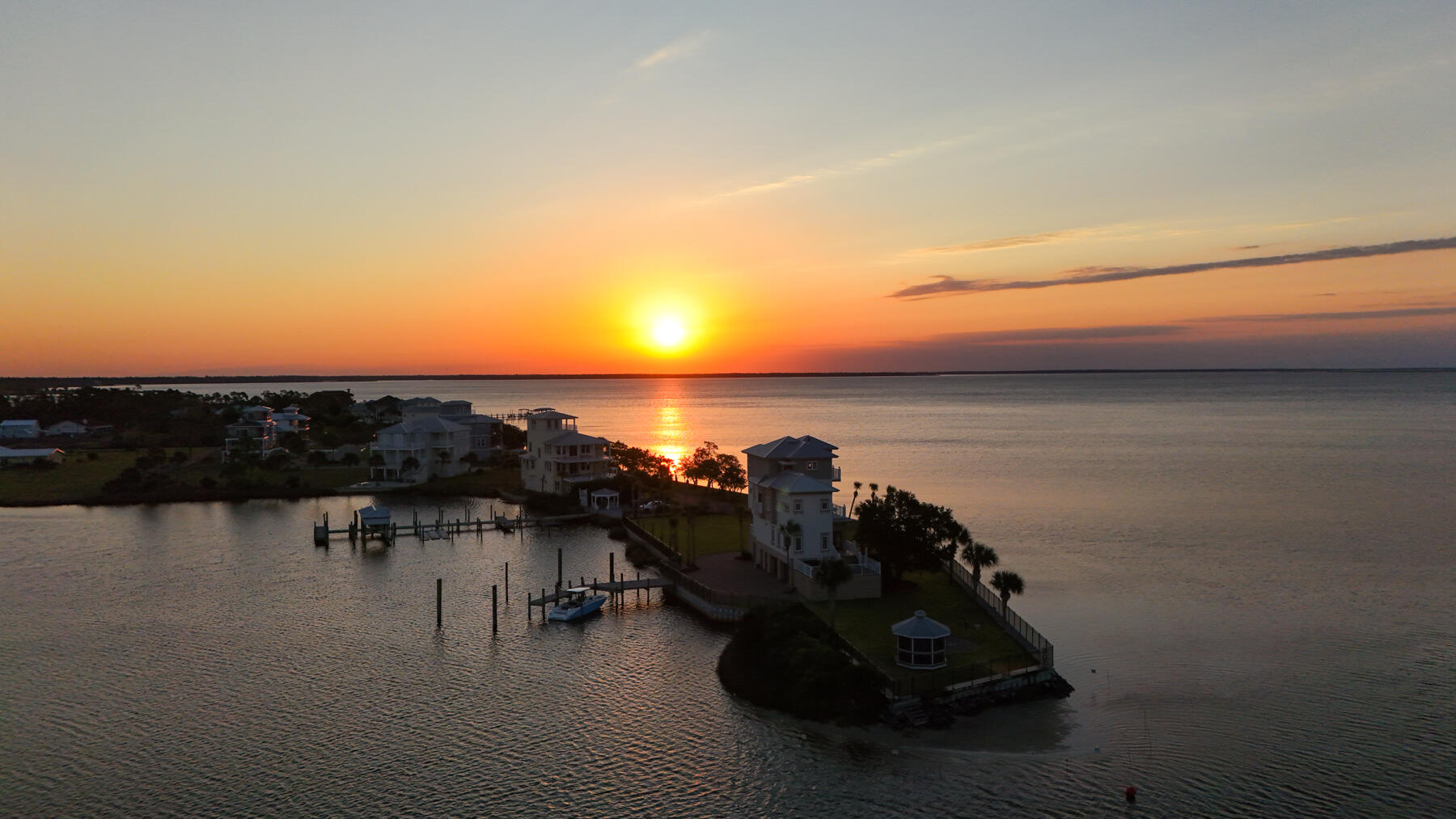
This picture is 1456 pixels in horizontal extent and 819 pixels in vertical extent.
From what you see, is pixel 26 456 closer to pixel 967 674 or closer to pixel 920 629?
pixel 920 629

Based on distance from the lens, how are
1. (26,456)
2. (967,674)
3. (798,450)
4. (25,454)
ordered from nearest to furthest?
(967,674), (798,450), (26,456), (25,454)

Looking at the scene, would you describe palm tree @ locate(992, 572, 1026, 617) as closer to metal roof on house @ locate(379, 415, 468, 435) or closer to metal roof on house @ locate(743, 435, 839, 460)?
metal roof on house @ locate(743, 435, 839, 460)

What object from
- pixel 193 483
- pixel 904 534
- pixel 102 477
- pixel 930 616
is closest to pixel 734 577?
pixel 904 534

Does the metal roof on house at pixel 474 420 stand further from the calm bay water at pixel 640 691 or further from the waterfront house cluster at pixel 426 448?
the calm bay water at pixel 640 691

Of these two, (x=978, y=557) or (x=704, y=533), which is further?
(x=704, y=533)

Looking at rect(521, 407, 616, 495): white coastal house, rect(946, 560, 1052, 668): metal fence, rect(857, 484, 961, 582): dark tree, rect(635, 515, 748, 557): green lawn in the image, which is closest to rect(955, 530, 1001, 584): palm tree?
rect(946, 560, 1052, 668): metal fence

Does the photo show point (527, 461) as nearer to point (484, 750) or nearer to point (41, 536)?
point (41, 536)

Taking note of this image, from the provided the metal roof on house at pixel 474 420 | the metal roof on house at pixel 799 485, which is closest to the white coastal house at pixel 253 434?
the metal roof on house at pixel 474 420
